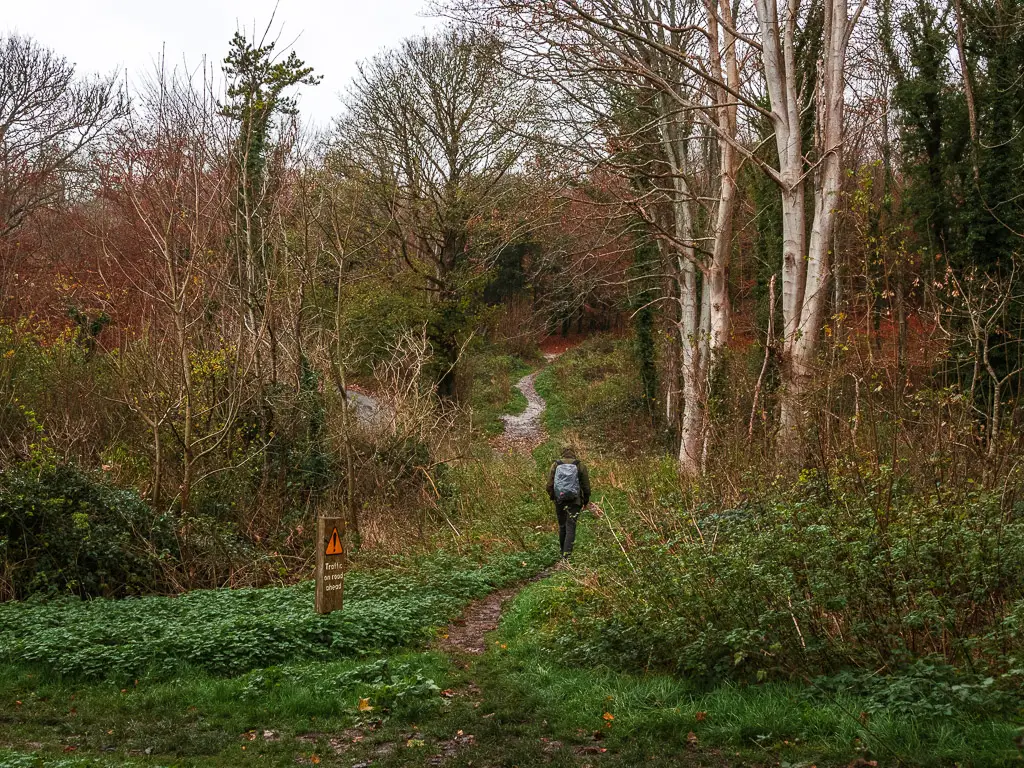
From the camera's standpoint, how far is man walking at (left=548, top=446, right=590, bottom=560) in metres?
12.6

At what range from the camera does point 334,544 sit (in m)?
7.60

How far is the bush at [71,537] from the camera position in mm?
11281

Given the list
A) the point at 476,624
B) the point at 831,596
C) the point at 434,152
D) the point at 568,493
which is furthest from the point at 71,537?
the point at 434,152

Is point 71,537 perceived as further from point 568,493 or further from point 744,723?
point 744,723

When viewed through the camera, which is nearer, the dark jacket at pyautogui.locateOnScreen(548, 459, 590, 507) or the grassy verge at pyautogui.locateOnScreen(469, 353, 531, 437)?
the dark jacket at pyautogui.locateOnScreen(548, 459, 590, 507)

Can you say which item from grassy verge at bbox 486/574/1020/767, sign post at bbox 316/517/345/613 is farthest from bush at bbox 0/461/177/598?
grassy verge at bbox 486/574/1020/767

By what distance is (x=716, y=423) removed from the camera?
38.4 feet

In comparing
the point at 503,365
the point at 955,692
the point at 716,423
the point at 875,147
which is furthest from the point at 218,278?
the point at 503,365

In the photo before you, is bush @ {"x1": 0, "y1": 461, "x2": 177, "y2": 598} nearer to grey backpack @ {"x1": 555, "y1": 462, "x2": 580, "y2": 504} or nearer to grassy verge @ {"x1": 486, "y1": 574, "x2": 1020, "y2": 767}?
grey backpack @ {"x1": 555, "y1": 462, "x2": 580, "y2": 504}

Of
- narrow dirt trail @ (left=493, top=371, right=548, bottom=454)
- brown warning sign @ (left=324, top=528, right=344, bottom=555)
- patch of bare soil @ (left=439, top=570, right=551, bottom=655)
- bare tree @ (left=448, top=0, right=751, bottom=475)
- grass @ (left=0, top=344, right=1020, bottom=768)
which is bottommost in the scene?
patch of bare soil @ (left=439, top=570, right=551, bottom=655)

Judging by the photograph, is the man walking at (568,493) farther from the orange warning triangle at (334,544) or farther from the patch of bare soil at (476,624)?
the orange warning triangle at (334,544)

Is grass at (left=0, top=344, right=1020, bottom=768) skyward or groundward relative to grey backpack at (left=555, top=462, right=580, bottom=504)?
groundward

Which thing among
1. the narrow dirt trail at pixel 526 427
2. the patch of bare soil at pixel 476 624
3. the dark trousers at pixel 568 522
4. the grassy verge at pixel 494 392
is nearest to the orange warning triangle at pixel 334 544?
the patch of bare soil at pixel 476 624

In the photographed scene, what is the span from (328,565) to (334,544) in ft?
0.65
